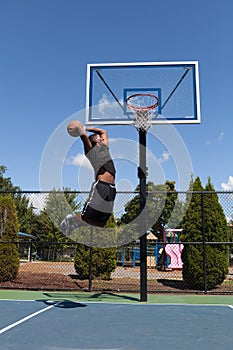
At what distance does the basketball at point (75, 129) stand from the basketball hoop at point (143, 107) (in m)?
3.54

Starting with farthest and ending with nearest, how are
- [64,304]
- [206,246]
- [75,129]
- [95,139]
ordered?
[206,246]
[64,304]
[95,139]
[75,129]

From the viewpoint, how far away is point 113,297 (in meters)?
8.11

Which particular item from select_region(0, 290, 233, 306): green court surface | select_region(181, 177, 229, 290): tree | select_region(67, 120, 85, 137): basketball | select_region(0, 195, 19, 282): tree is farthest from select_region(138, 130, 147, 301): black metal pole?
select_region(0, 195, 19, 282): tree

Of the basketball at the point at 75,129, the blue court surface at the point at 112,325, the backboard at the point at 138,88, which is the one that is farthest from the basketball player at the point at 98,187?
the backboard at the point at 138,88

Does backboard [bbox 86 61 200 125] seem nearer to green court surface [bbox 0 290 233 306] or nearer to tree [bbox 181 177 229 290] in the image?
tree [bbox 181 177 229 290]

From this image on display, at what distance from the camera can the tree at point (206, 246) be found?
9.27 meters

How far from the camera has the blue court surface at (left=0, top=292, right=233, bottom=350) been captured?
4.04 meters

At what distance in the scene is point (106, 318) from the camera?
550 cm

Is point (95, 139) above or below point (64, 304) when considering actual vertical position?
above

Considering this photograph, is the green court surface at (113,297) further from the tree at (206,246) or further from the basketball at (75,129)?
the basketball at (75,129)

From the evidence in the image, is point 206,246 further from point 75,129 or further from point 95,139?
point 75,129

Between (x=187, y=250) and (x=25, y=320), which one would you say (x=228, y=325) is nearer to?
(x=25, y=320)

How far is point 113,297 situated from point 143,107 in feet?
14.6

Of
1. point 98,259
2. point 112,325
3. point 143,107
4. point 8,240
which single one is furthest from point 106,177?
point 8,240
